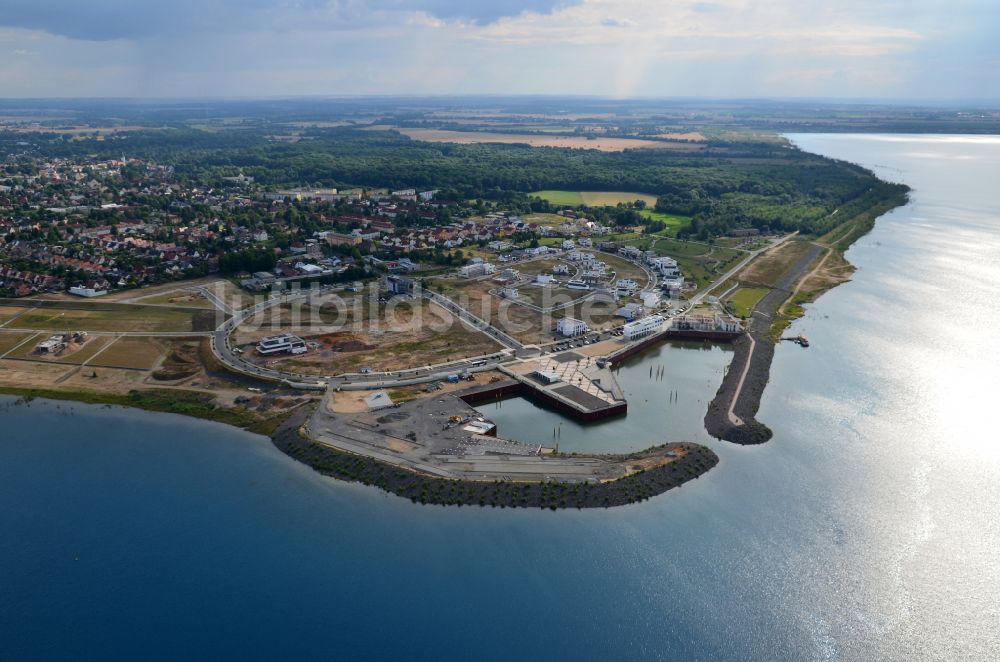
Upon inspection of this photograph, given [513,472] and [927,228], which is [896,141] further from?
[513,472]

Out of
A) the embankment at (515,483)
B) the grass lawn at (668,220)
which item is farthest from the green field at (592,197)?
the embankment at (515,483)

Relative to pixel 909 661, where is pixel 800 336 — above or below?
above

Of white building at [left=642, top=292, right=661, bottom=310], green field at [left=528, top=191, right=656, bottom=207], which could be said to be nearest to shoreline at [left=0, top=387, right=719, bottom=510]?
white building at [left=642, top=292, right=661, bottom=310]

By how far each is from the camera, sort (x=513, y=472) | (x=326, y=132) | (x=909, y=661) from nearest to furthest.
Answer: (x=909, y=661) → (x=513, y=472) → (x=326, y=132)

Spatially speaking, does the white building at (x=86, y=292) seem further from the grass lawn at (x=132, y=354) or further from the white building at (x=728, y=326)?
the white building at (x=728, y=326)

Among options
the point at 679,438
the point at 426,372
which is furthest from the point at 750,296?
the point at 426,372

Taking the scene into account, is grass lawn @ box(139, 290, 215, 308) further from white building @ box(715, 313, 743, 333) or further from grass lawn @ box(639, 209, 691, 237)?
grass lawn @ box(639, 209, 691, 237)

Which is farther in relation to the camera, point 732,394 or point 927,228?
point 927,228
